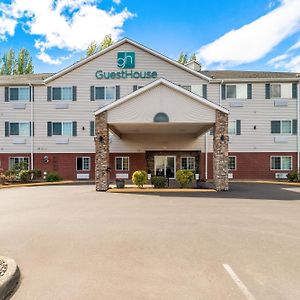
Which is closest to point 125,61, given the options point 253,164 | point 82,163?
point 82,163

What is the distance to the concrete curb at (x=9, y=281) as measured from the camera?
3889 millimetres

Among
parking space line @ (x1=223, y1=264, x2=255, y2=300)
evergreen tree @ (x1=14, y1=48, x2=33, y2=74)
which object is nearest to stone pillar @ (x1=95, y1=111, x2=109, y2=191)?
parking space line @ (x1=223, y1=264, x2=255, y2=300)

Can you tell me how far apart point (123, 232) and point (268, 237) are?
3.87 meters

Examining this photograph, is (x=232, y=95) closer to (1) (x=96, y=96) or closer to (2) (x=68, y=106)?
(1) (x=96, y=96)

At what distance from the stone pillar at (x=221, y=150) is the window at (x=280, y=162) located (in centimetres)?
1001

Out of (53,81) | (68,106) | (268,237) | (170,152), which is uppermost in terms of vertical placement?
(53,81)

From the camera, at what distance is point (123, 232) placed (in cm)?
714

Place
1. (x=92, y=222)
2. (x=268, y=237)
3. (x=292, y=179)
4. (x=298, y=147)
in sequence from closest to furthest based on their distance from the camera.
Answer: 1. (x=268, y=237)
2. (x=92, y=222)
3. (x=292, y=179)
4. (x=298, y=147)

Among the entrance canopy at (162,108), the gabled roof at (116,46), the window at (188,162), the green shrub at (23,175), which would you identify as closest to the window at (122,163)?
the window at (188,162)

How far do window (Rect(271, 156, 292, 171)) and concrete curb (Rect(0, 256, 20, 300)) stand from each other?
23.5 metres

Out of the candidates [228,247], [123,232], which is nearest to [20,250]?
[123,232]

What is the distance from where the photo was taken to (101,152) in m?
16.6

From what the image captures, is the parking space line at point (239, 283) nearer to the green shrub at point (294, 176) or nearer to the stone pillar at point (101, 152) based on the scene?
the stone pillar at point (101, 152)

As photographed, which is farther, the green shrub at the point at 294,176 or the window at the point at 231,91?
the window at the point at 231,91
